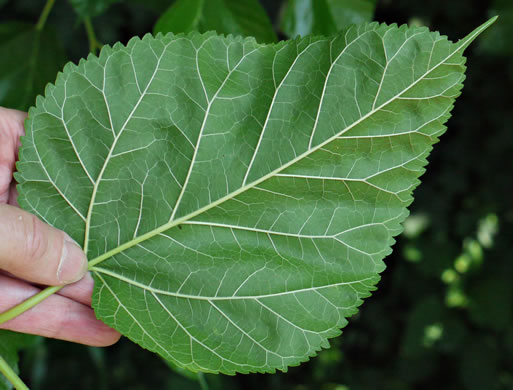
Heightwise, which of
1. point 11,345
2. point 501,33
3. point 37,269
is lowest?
point 11,345

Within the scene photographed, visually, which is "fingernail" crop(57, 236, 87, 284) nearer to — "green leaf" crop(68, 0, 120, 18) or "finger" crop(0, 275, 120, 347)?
"finger" crop(0, 275, 120, 347)

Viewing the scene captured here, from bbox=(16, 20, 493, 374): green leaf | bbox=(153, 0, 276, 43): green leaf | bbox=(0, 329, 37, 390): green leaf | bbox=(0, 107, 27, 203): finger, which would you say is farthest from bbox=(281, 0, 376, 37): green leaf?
bbox=(0, 329, 37, 390): green leaf

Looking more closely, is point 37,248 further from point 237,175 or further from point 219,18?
point 219,18

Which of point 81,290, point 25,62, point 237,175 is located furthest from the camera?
point 25,62

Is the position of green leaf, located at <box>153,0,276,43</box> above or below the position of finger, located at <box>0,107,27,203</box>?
above

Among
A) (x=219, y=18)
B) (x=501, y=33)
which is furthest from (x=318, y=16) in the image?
(x=501, y=33)

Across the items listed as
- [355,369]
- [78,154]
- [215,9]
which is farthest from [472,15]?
[78,154]
